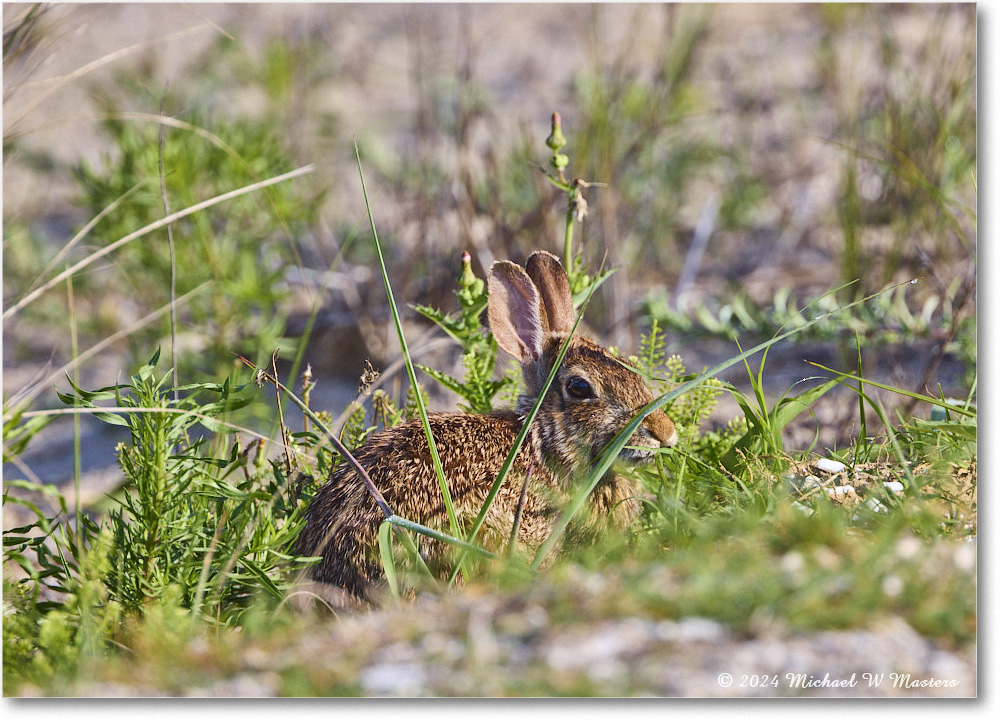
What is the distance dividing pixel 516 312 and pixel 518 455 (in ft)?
1.60

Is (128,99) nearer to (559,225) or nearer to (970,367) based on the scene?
(559,225)

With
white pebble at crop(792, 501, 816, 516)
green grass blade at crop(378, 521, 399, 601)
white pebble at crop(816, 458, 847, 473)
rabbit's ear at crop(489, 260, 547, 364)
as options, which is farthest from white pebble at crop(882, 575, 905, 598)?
rabbit's ear at crop(489, 260, 547, 364)

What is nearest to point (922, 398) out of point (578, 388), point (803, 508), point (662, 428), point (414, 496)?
point (803, 508)

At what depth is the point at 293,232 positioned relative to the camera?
193 inches

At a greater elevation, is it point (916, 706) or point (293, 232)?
point (293, 232)

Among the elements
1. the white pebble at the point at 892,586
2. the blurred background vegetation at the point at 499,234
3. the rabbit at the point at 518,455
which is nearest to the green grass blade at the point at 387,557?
the rabbit at the point at 518,455

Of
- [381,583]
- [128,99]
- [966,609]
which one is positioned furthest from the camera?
[128,99]

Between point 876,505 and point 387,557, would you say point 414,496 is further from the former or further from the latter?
point 876,505

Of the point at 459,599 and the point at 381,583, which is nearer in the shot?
the point at 459,599

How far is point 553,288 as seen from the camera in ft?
10.2

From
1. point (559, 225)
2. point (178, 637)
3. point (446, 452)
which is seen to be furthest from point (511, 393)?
point (559, 225)

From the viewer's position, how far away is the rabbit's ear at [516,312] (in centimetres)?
300

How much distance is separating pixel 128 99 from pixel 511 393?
3.55 m

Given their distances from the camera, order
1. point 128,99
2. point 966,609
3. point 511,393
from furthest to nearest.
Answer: point 128,99, point 511,393, point 966,609
